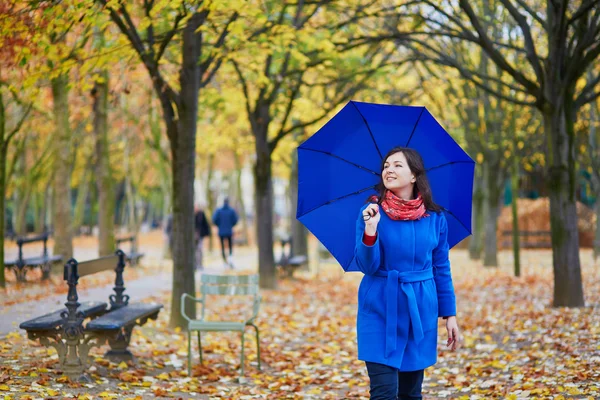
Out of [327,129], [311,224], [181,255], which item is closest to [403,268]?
[311,224]

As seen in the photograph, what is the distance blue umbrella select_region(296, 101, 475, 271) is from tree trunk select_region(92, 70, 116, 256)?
14408 mm

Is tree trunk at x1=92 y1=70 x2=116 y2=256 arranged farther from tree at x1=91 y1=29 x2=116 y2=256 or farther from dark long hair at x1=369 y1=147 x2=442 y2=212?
dark long hair at x1=369 y1=147 x2=442 y2=212

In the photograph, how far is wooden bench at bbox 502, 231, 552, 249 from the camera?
99.9 ft

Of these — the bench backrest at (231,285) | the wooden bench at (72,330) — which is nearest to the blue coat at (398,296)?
the wooden bench at (72,330)

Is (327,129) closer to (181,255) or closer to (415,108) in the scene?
(415,108)

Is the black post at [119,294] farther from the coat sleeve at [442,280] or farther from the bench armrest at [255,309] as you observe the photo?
the coat sleeve at [442,280]

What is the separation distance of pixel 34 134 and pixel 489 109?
22.4m

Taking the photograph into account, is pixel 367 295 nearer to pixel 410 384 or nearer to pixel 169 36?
pixel 410 384

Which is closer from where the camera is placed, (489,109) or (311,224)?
(311,224)

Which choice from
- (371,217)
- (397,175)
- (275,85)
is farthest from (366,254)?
(275,85)

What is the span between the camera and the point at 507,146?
21.9 metres

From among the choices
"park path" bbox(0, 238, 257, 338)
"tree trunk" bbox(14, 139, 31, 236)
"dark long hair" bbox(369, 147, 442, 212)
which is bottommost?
"park path" bbox(0, 238, 257, 338)

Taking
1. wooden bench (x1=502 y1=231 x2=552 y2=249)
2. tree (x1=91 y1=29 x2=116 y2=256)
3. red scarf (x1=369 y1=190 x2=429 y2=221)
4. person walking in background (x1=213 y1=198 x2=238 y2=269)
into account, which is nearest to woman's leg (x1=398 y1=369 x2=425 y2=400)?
red scarf (x1=369 y1=190 x2=429 y2=221)

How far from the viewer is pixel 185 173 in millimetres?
10766
